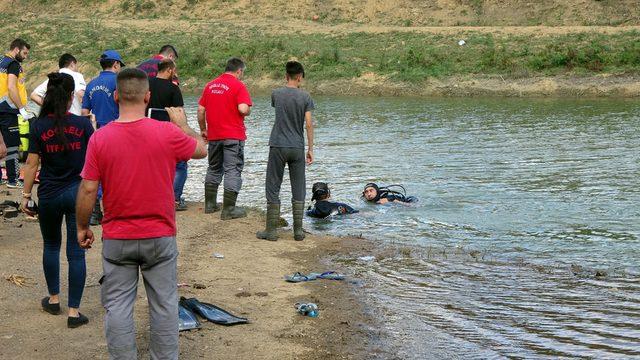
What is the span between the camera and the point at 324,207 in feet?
40.6

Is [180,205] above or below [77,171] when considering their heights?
below

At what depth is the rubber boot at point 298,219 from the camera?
34.4 feet

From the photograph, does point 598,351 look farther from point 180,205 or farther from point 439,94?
point 439,94

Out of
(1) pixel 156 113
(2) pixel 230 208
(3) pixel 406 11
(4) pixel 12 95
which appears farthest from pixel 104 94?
(3) pixel 406 11

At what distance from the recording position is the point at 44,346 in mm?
6457

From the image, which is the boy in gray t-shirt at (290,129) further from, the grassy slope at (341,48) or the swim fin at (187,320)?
the grassy slope at (341,48)

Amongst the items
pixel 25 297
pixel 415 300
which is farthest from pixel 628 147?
pixel 25 297

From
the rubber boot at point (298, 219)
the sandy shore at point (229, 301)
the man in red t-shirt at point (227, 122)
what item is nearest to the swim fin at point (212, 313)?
the sandy shore at point (229, 301)

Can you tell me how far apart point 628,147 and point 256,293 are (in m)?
12.0

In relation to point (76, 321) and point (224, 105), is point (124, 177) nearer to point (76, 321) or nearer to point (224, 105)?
point (76, 321)

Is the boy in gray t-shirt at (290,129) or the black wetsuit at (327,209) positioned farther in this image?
the black wetsuit at (327,209)

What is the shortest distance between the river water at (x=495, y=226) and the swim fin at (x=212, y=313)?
1.26m

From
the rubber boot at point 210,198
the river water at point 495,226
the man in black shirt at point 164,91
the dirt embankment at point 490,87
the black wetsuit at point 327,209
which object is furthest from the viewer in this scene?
the dirt embankment at point 490,87

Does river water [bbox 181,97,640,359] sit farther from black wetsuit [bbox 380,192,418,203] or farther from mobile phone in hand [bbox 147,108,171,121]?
mobile phone in hand [bbox 147,108,171,121]
